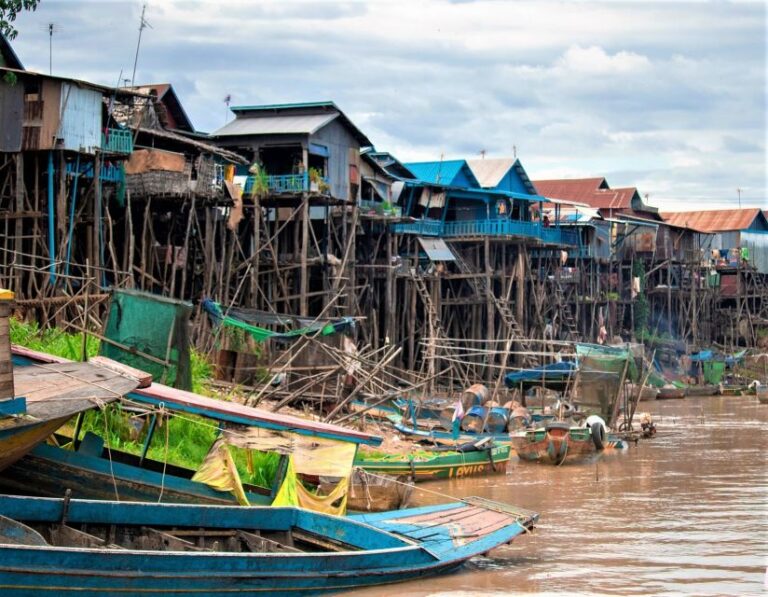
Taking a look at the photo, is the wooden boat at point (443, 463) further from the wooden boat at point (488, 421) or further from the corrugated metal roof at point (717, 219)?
the corrugated metal roof at point (717, 219)

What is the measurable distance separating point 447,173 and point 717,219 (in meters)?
27.7

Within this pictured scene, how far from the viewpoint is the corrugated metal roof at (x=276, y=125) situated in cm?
3291

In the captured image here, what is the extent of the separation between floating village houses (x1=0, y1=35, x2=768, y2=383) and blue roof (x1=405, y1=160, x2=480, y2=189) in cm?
8

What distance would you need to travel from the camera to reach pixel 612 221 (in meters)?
49.7

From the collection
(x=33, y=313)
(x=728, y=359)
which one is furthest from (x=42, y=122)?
(x=728, y=359)

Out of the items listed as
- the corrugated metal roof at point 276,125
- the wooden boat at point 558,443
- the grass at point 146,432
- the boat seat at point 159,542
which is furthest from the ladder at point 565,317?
the boat seat at point 159,542

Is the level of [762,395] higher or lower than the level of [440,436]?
lower

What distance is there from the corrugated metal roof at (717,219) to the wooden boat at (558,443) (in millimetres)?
40573

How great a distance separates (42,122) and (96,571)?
52.8ft

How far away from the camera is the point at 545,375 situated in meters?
31.8

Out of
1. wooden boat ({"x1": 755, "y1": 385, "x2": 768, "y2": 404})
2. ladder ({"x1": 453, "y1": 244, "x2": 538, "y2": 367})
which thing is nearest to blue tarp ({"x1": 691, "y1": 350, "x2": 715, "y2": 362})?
wooden boat ({"x1": 755, "y1": 385, "x2": 768, "y2": 404})

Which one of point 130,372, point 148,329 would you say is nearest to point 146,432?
point 148,329

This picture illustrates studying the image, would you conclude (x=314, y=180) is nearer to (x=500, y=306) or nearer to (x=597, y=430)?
(x=597, y=430)

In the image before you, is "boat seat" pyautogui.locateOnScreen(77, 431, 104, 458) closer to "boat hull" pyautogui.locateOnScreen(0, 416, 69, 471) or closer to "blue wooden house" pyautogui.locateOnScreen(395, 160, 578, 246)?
"boat hull" pyautogui.locateOnScreen(0, 416, 69, 471)
